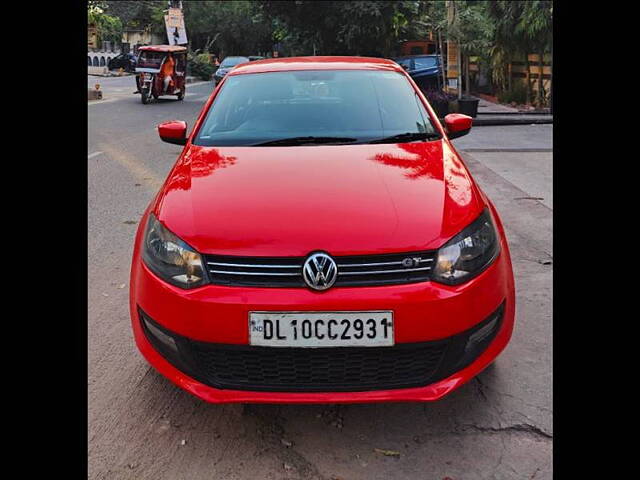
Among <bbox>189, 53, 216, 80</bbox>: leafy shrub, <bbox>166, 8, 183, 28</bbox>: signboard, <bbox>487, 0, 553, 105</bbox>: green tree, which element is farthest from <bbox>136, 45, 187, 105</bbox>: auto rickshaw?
<bbox>189, 53, 216, 80</bbox>: leafy shrub

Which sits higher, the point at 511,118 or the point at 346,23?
the point at 346,23

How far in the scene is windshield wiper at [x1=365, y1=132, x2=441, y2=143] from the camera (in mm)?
3396

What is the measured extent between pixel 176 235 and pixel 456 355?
1.13 metres

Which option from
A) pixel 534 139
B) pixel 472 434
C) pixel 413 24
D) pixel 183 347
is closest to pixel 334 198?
pixel 183 347

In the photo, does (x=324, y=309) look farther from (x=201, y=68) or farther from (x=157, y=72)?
(x=201, y=68)

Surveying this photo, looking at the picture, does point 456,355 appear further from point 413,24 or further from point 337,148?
point 413,24

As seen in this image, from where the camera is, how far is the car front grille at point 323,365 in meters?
2.31

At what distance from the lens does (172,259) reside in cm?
246

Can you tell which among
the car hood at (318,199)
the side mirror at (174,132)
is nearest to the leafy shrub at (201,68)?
the side mirror at (174,132)

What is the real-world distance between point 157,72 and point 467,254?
19059 millimetres

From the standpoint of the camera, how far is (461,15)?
14.2 metres

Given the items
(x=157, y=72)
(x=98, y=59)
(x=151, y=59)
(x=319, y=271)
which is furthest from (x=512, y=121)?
(x=98, y=59)

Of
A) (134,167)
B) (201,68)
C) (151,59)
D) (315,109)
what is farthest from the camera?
(201,68)

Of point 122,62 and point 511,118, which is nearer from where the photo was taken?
point 511,118
